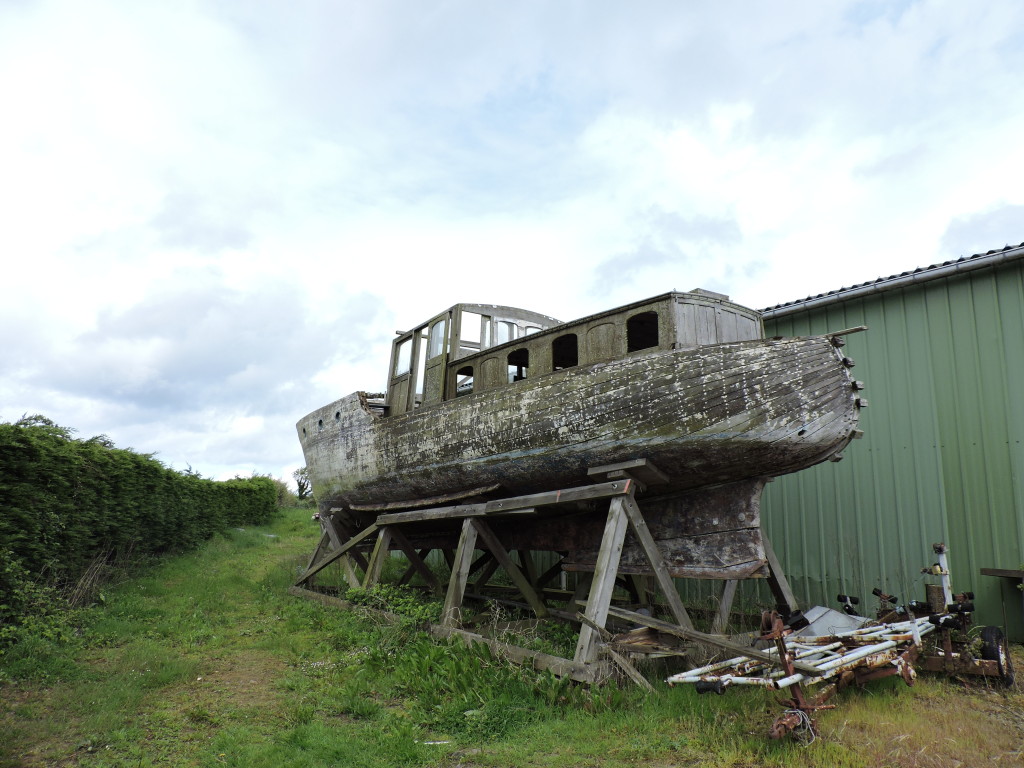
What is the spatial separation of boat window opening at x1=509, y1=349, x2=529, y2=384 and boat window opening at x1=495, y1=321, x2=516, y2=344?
0.79 m

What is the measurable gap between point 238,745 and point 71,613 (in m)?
4.64

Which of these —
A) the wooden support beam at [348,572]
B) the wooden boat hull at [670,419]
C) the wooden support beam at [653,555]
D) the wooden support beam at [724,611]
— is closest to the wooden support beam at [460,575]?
the wooden boat hull at [670,419]

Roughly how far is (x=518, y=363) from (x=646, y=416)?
268cm

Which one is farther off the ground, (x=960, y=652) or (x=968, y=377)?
(x=968, y=377)

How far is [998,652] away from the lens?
232 inches

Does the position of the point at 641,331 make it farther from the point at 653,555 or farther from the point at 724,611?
the point at 724,611

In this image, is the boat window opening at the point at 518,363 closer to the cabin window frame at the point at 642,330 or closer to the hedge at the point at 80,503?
the cabin window frame at the point at 642,330

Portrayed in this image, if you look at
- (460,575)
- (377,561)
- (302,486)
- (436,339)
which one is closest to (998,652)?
(460,575)

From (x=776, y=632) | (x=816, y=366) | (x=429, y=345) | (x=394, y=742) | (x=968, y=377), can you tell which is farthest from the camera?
(x=429, y=345)

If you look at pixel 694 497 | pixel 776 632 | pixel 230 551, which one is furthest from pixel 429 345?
pixel 230 551

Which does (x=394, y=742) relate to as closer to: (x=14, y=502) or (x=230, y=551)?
(x=14, y=502)

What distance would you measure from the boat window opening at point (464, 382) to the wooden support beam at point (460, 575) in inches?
84.0

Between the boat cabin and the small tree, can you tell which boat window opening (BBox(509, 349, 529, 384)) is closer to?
the boat cabin

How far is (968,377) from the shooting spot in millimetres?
8297
